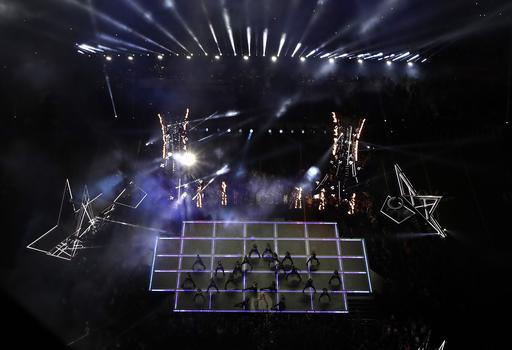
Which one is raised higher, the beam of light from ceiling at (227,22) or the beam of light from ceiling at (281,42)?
the beam of light from ceiling at (281,42)

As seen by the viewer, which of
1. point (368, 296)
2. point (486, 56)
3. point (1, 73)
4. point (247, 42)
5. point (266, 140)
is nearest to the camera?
point (368, 296)

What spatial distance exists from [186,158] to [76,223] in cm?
571

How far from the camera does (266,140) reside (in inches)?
741

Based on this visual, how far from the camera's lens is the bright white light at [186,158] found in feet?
60.0

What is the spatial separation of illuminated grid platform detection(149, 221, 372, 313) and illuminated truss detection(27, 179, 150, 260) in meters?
1.85

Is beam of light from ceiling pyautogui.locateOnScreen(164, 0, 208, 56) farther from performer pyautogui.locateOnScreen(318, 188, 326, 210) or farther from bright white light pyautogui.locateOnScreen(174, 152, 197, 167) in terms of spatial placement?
performer pyautogui.locateOnScreen(318, 188, 326, 210)

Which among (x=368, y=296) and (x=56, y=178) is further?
(x=56, y=178)

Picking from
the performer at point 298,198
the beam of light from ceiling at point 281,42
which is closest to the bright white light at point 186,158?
the performer at point 298,198

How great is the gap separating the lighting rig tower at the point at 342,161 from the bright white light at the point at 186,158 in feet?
20.4

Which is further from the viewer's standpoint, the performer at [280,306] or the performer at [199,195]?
the performer at [199,195]

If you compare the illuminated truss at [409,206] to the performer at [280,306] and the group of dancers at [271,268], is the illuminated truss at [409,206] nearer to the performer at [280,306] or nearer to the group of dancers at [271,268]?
the group of dancers at [271,268]

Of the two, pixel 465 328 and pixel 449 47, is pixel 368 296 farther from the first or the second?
pixel 449 47

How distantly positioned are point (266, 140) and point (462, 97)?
885 cm

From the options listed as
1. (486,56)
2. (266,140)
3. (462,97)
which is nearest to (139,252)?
(266,140)
